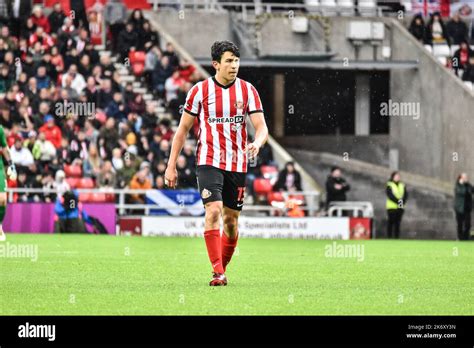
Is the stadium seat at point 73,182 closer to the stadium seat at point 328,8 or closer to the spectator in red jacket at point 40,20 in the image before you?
the spectator in red jacket at point 40,20

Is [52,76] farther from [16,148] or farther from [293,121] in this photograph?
[293,121]

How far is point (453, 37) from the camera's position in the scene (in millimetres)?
41031

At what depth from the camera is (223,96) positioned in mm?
14180

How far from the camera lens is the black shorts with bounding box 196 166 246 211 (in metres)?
14.0

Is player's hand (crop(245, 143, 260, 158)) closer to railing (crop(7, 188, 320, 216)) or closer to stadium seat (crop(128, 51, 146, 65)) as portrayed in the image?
railing (crop(7, 188, 320, 216))

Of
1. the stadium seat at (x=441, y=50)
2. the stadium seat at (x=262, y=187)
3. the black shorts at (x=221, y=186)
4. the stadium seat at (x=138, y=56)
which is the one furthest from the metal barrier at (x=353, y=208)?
the black shorts at (x=221, y=186)

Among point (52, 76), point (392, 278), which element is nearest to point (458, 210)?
point (52, 76)

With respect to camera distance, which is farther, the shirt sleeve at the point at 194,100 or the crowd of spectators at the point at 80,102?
the crowd of spectators at the point at 80,102

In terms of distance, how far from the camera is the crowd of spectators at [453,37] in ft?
132

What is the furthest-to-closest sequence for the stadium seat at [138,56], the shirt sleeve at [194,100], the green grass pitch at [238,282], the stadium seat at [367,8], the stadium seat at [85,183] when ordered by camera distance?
the stadium seat at [367,8] < the stadium seat at [138,56] < the stadium seat at [85,183] < the shirt sleeve at [194,100] < the green grass pitch at [238,282]

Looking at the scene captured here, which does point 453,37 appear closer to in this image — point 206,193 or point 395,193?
point 395,193

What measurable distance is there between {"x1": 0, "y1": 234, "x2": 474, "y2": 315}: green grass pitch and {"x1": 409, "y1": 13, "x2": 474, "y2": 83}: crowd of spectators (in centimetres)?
1672

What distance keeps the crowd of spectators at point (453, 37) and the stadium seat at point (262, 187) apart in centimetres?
1001
